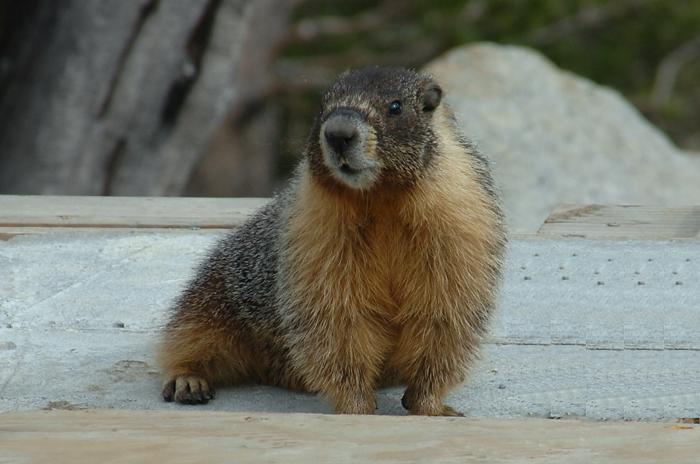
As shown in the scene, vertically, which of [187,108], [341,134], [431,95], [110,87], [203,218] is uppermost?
[431,95]

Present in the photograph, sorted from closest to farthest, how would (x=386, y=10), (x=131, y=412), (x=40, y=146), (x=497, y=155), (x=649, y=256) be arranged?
(x=131, y=412)
(x=649, y=256)
(x=497, y=155)
(x=40, y=146)
(x=386, y=10)

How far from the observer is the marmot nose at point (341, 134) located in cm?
442

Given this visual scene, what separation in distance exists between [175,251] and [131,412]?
2526 millimetres

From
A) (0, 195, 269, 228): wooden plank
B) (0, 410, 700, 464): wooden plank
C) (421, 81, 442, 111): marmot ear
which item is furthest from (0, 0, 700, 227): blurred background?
(0, 410, 700, 464): wooden plank

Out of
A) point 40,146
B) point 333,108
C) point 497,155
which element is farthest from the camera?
point 40,146

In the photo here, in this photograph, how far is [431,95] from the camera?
4922 mm

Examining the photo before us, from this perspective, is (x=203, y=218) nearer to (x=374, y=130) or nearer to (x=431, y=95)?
(x=431, y=95)

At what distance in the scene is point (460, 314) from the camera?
4844 millimetres

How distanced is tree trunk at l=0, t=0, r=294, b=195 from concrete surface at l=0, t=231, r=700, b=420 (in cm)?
502

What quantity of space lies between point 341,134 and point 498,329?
5.20 ft

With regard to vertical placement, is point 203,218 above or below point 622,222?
below

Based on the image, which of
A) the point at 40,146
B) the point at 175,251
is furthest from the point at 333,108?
the point at 40,146

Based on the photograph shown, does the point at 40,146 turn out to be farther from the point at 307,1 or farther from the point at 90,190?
the point at 307,1

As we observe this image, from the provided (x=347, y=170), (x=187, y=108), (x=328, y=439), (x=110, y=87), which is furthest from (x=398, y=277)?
(x=187, y=108)
